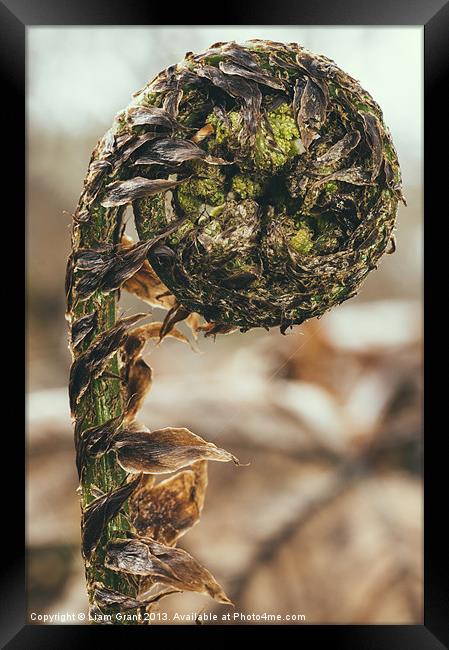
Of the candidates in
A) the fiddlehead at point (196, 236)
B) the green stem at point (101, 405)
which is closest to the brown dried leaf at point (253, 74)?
the fiddlehead at point (196, 236)

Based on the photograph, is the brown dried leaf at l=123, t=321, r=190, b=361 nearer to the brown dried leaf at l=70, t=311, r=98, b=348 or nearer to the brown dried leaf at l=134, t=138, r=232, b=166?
the brown dried leaf at l=70, t=311, r=98, b=348

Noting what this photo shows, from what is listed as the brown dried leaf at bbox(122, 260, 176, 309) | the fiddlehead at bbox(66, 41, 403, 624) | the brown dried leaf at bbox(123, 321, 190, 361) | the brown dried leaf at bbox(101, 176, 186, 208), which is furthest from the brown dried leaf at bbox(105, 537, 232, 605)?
the brown dried leaf at bbox(101, 176, 186, 208)

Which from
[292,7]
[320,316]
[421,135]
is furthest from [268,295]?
[292,7]

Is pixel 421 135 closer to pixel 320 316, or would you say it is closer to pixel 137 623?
pixel 320 316

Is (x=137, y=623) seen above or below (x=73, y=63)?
below

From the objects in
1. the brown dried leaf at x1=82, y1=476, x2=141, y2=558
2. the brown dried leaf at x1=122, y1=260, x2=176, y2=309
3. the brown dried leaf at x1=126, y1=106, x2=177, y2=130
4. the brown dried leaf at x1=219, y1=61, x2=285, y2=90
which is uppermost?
the brown dried leaf at x1=219, y1=61, x2=285, y2=90

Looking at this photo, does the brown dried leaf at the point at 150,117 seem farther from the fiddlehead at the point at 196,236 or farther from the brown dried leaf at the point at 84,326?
the brown dried leaf at the point at 84,326
